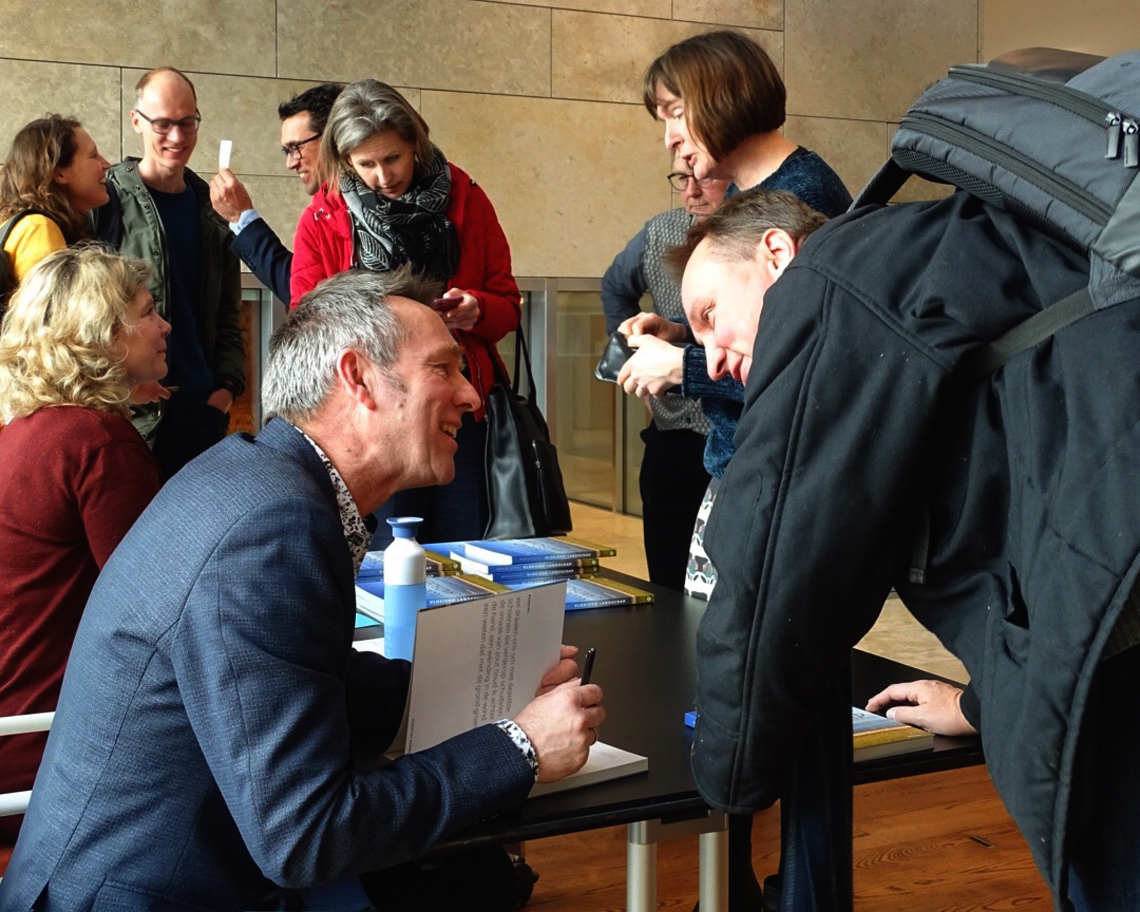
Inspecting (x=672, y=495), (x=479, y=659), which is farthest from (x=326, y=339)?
(x=672, y=495)

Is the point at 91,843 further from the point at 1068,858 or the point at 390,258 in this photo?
the point at 390,258

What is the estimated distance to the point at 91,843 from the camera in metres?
1.43

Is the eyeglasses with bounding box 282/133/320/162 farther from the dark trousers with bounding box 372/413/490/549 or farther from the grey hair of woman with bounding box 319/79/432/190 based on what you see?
the dark trousers with bounding box 372/413/490/549

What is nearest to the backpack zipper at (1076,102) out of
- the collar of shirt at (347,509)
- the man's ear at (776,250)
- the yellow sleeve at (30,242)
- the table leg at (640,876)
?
the man's ear at (776,250)

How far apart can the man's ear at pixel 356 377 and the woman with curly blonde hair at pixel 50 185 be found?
7.20 ft

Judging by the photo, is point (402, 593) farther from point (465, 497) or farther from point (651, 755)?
point (465, 497)

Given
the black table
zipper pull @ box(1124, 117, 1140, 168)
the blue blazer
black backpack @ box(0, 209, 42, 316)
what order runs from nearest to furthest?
zipper pull @ box(1124, 117, 1140, 168) < the blue blazer < the black table < black backpack @ box(0, 209, 42, 316)

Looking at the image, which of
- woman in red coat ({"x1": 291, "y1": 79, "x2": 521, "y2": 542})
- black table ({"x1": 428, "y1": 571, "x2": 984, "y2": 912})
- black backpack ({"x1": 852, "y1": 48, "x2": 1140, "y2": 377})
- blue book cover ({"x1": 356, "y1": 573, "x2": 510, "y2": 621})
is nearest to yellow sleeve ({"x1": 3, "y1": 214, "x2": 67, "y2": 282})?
woman in red coat ({"x1": 291, "y1": 79, "x2": 521, "y2": 542})

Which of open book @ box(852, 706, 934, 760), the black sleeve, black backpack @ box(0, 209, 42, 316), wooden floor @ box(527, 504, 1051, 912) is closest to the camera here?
open book @ box(852, 706, 934, 760)

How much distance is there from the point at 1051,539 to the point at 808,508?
0.70ft

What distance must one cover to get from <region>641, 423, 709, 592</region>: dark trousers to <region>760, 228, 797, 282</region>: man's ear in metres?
1.61

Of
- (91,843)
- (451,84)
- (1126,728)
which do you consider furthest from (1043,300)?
(451,84)

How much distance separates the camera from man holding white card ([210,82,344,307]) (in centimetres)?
389

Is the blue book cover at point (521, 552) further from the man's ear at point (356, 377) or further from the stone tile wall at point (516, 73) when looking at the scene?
the stone tile wall at point (516, 73)
